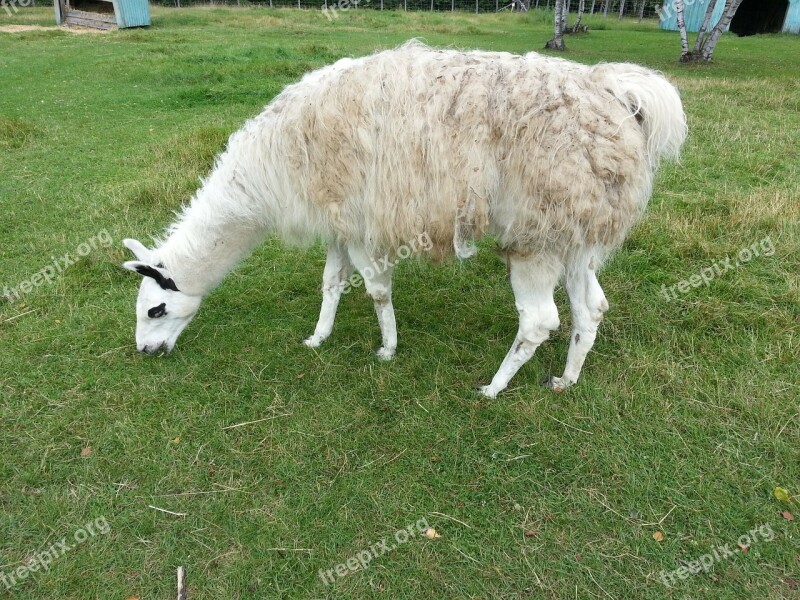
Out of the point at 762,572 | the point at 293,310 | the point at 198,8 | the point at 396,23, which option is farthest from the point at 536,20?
the point at 762,572

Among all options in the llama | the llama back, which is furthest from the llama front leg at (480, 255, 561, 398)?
the llama back

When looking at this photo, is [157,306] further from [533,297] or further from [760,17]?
[760,17]

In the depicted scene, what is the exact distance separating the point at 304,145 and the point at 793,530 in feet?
10.0

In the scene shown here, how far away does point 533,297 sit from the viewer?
10.2ft

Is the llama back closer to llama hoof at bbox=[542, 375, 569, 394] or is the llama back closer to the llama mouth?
llama hoof at bbox=[542, 375, 569, 394]

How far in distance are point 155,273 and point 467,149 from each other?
2.06 m

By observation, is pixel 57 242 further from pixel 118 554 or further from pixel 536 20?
pixel 536 20

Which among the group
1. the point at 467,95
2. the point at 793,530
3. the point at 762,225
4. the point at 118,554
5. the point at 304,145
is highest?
the point at 467,95

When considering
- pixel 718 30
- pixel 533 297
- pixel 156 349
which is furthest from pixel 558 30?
pixel 156 349

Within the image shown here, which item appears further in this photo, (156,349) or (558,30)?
(558,30)

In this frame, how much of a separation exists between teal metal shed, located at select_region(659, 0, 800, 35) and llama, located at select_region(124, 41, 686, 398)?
21.7 meters

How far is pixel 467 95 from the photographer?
2803 millimetres

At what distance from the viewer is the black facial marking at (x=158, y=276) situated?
11.1ft

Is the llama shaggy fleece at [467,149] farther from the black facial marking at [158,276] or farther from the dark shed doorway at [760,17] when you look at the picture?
the dark shed doorway at [760,17]
